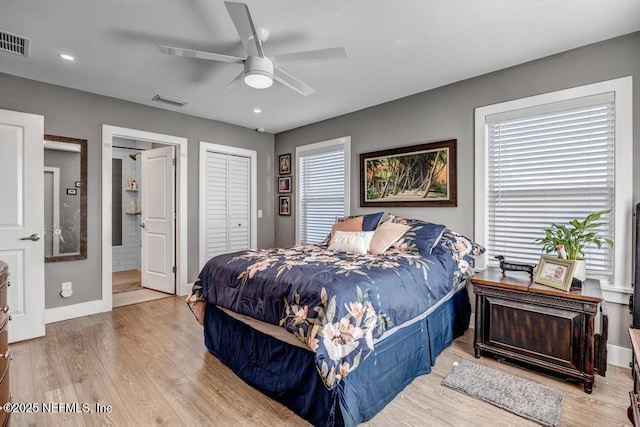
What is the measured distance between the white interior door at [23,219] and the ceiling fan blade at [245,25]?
7.93 feet

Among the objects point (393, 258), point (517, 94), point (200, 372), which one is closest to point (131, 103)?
point (200, 372)

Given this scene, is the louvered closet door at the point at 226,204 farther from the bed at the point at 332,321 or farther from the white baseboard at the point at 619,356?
the white baseboard at the point at 619,356

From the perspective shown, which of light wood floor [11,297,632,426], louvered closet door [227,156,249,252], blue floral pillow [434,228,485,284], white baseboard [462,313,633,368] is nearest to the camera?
light wood floor [11,297,632,426]

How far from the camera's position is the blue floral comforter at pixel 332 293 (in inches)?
65.0

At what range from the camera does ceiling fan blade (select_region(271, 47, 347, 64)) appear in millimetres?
2195

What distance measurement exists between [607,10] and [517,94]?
0.85 meters

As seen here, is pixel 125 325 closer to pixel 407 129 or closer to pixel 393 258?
pixel 393 258

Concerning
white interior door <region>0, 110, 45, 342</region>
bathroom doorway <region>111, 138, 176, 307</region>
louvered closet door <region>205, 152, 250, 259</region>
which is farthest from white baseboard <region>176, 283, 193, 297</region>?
white interior door <region>0, 110, 45, 342</region>

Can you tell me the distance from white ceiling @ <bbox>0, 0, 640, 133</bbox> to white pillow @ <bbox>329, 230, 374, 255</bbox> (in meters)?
1.64

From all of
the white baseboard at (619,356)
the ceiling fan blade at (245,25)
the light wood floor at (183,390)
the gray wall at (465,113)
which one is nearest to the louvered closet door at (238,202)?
the gray wall at (465,113)

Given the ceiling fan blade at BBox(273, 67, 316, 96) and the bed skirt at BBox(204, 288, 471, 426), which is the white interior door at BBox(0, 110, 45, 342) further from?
the ceiling fan blade at BBox(273, 67, 316, 96)

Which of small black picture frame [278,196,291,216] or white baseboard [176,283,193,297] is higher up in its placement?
small black picture frame [278,196,291,216]

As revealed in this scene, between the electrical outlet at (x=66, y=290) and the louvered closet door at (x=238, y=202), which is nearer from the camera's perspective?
the electrical outlet at (x=66, y=290)

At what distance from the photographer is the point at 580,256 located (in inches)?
93.8
